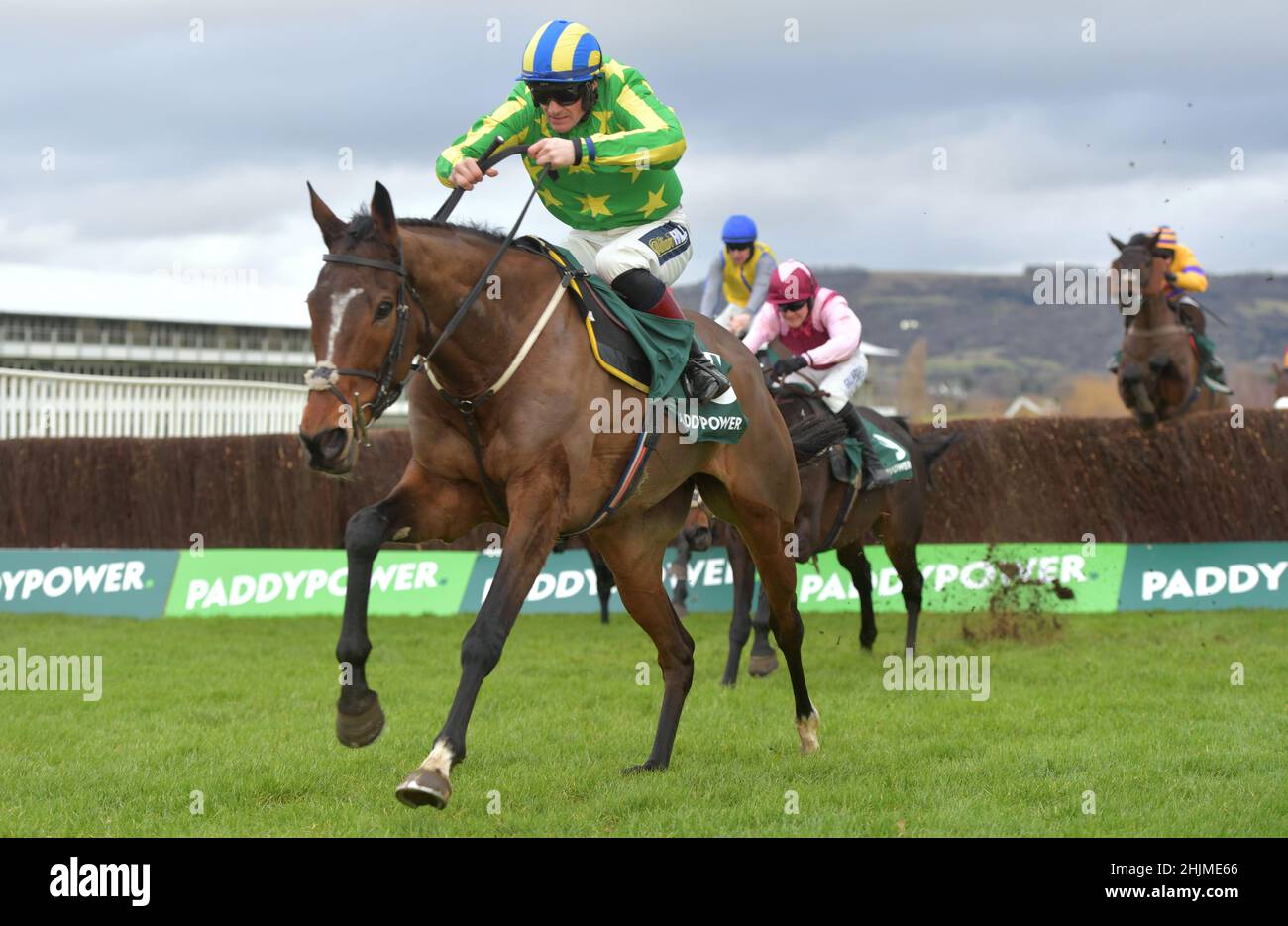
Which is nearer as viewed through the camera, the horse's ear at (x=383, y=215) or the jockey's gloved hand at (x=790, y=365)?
the horse's ear at (x=383, y=215)

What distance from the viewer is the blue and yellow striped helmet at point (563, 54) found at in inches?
221

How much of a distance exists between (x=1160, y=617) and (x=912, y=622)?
3121 millimetres

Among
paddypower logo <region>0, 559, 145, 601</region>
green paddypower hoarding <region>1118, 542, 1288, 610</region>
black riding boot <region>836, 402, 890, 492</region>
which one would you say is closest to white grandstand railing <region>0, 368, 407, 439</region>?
paddypower logo <region>0, 559, 145, 601</region>

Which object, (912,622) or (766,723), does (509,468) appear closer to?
(766,723)

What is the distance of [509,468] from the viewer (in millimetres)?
5207

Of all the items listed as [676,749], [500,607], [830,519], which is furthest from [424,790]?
[830,519]

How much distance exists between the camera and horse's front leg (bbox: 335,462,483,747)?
16.3 ft

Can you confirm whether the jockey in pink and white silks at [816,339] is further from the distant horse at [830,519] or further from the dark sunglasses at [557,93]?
the dark sunglasses at [557,93]

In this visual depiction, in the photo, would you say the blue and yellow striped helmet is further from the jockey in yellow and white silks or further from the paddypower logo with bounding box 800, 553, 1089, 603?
the paddypower logo with bounding box 800, 553, 1089, 603

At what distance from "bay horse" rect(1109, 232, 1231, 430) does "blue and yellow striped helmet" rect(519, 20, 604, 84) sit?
8.71 m

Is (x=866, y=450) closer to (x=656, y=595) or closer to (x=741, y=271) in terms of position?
(x=741, y=271)

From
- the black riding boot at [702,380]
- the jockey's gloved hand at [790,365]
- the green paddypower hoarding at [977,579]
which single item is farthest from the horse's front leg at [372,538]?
the green paddypower hoarding at [977,579]

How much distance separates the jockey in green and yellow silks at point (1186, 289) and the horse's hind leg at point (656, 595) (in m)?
8.70

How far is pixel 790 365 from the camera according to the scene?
940 cm
